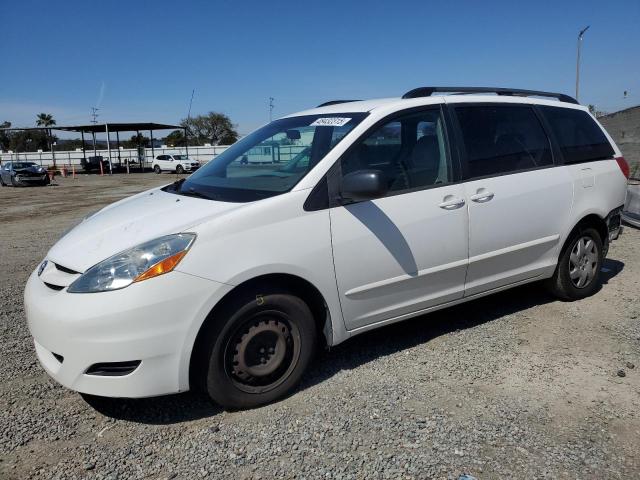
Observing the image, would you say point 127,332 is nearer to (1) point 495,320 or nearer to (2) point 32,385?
(2) point 32,385

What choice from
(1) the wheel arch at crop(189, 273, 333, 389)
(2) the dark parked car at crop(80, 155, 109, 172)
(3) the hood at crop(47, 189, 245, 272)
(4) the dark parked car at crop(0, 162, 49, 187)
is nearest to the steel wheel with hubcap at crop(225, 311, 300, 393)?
(1) the wheel arch at crop(189, 273, 333, 389)

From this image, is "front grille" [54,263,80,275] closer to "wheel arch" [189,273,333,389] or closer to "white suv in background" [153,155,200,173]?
"wheel arch" [189,273,333,389]

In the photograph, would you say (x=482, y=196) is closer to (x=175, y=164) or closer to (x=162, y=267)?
(x=162, y=267)

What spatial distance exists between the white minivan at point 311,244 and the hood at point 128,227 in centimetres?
2

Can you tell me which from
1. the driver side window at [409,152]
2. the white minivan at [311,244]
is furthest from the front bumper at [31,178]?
the driver side window at [409,152]

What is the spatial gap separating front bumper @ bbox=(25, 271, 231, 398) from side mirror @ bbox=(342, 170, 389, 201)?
971mm

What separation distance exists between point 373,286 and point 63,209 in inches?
582

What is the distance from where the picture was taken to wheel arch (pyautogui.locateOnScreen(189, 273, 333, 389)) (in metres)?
2.86

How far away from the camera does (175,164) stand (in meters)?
40.8

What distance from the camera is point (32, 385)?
3.45m

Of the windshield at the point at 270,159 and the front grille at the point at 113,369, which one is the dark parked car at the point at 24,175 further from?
the front grille at the point at 113,369

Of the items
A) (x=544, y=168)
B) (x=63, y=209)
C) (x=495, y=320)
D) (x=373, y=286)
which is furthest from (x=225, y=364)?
(x=63, y=209)

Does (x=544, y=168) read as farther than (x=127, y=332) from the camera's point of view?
Yes

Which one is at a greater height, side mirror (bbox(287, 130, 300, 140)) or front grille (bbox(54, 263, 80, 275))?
side mirror (bbox(287, 130, 300, 140))
